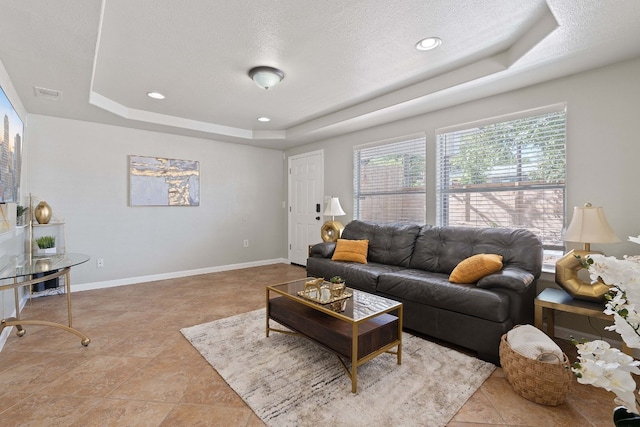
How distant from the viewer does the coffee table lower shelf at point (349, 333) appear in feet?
6.25

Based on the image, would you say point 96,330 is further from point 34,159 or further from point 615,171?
point 615,171

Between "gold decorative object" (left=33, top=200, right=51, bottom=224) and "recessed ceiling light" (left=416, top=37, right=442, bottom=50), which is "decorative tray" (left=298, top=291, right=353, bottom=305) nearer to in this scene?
"recessed ceiling light" (left=416, top=37, right=442, bottom=50)

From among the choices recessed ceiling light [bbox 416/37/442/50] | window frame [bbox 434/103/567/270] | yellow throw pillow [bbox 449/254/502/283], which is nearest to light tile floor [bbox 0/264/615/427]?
yellow throw pillow [bbox 449/254/502/283]

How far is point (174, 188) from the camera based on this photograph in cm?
482

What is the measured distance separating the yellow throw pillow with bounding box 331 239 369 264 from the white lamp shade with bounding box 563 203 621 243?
1968mm

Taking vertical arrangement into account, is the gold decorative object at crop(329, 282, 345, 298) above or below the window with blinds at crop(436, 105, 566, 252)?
below

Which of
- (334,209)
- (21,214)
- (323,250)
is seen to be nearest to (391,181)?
(334,209)

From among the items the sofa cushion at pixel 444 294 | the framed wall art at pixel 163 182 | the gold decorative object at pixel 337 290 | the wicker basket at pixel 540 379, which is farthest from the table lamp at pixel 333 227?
the wicker basket at pixel 540 379

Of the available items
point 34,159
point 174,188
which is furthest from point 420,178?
point 34,159

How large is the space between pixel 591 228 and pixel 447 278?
1121 mm

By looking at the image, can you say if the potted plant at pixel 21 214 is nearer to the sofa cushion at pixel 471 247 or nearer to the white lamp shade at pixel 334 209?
the white lamp shade at pixel 334 209

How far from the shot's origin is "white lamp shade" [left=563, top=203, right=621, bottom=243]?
2184 mm

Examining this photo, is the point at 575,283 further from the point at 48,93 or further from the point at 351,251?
the point at 48,93

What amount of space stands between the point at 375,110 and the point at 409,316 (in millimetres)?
2391
